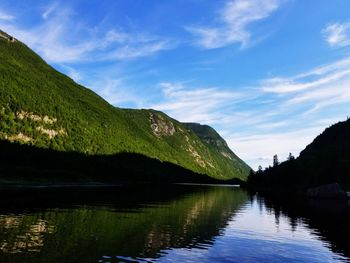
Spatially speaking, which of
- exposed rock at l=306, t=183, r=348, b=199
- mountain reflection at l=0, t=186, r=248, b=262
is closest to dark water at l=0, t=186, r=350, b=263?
mountain reflection at l=0, t=186, r=248, b=262

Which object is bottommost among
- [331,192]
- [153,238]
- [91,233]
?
[153,238]

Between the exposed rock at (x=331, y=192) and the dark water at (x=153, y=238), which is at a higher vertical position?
the exposed rock at (x=331, y=192)

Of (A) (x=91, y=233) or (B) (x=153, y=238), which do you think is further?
(A) (x=91, y=233)

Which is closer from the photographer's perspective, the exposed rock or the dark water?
the dark water

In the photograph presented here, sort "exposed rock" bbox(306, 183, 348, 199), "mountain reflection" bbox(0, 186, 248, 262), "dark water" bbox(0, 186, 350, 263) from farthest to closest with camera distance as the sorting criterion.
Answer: "exposed rock" bbox(306, 183, 348, 199) < "dark water" bbox(0, 186, 350, 263) < "mountain reflection" bbox(0, 186, 248, 262)

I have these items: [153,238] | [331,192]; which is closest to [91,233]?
[153,238]

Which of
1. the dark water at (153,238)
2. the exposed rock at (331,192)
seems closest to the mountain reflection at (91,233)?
the dark water at (153,238)

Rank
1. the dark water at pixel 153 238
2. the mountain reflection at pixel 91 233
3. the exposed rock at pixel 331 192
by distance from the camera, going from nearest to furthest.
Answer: the mountain reflection at pixel 91 233, the dark water at pixel 153 238, the exposed rock at pixel 331 192

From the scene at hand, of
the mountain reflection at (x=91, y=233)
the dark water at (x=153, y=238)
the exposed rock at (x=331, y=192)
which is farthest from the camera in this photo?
the exposed rock at (x=331, y=192)

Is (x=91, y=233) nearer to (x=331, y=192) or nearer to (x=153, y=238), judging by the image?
(x=153, y=238)

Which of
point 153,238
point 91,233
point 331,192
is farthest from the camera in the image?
point 331,192

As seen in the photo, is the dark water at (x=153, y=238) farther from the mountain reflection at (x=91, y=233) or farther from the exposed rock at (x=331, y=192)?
the exposed rock at (x=331, y=192)

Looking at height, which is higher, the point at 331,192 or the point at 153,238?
the point at 331,192

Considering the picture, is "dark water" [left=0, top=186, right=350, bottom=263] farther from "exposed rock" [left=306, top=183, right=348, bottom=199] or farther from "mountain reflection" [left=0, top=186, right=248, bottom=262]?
"exposed rock" [left=306, top=183, right=348, bottom=199]
